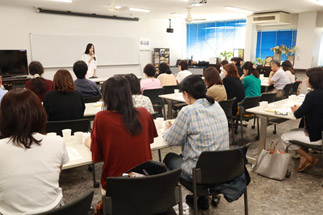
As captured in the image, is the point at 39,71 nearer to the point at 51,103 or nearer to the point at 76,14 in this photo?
the point at 51,103

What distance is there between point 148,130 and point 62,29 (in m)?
8.01

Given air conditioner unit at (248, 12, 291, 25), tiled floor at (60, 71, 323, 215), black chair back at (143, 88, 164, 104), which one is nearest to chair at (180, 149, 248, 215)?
tiled floor at (60, 71, 323, 215)

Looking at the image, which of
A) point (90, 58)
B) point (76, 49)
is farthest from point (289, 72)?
point (76, 49)

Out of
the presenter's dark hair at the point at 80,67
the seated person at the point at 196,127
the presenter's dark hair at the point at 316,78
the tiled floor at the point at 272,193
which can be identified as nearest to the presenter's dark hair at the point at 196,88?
the seated person at the point at 196,127

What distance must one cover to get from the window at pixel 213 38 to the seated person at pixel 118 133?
9753 millimetres

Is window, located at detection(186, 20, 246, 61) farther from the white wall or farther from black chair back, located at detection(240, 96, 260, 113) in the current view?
black chair back, located at detection(240, 96, 260, 113)

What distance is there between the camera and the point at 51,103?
294 centimetres

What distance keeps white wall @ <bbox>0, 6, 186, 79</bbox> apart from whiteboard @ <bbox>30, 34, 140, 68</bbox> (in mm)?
163

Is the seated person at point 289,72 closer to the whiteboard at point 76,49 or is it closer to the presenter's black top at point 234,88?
the presenter's black top at point 234,88

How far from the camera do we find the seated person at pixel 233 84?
437cm

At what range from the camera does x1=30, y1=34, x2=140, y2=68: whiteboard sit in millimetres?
8477

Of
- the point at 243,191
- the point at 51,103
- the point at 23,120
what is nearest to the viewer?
the point at 23,120

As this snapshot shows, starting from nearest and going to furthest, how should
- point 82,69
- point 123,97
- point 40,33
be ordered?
point 123,97 < point 82,69 < point 40,33

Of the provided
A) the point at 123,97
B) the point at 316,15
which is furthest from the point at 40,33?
the point at 316,15
